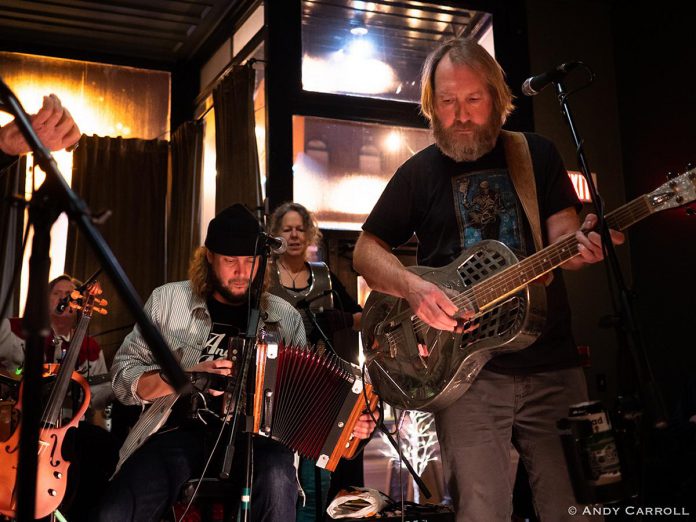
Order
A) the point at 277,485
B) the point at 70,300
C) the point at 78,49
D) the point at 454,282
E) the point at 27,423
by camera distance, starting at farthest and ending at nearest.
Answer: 1. the point at 78,49
2. the point at 70,300
3. the point at 277,485
4. the point at 454,282
5. the point at 27,423

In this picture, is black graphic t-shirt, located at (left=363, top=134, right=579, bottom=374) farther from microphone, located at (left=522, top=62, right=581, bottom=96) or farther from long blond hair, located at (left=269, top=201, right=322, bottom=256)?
long blond hair, located at (left=269, top=201, right=322, bottom=256)

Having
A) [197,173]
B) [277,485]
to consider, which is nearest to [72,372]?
[277,485]

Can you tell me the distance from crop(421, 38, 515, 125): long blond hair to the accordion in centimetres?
115

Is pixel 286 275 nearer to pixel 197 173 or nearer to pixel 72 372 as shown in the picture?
pixel 72 372

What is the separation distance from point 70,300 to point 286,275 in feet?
5.35

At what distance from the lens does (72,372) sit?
3.40 metres

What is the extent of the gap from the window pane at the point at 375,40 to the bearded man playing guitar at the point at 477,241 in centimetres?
345

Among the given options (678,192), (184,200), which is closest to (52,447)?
(678,192)

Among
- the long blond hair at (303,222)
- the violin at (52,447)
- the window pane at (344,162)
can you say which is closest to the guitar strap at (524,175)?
the violin at (52,447)

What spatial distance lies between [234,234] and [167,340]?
605mm

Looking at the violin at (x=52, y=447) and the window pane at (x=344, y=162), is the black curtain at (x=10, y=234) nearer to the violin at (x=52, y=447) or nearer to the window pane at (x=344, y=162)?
the window pane at (x=344, y=162)

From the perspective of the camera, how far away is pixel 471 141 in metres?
2.51

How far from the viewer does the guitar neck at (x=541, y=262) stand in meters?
2.19

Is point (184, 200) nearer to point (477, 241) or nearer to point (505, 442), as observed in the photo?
point (477, 241)
